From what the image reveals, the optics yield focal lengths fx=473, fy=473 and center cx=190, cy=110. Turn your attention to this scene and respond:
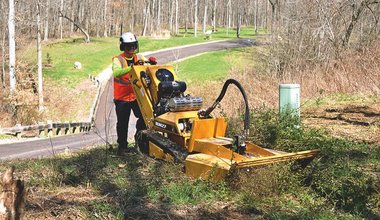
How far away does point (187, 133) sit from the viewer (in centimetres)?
691

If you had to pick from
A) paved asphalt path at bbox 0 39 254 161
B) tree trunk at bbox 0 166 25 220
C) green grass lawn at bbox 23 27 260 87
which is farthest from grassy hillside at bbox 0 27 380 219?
green grass lawn at bbox 23 27 260 87

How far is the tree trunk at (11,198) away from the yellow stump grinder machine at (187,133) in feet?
8.59

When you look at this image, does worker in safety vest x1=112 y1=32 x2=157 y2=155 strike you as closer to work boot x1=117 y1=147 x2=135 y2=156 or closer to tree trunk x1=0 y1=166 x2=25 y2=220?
work boot x1=117 y1=147 x2=135 y2=156

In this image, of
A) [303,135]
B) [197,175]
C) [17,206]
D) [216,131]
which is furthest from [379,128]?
[17,206]

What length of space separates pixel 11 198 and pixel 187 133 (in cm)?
391

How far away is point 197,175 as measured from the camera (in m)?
5.94

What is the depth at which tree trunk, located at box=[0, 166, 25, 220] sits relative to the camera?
124 inches

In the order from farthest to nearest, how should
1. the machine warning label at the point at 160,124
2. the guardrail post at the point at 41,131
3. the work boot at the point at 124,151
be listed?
the guardrail post at the point at 41,131
the work boot at the point at 124,151
the machine warning label at the point at 160,124

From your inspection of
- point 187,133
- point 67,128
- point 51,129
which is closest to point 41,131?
point 51,129

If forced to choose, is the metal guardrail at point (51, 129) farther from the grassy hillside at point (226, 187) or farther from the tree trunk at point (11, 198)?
the tree trunk at point (11, 198)

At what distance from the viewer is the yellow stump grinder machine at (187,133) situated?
5.72m

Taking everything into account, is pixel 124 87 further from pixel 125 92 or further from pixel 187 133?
pixel 187 133

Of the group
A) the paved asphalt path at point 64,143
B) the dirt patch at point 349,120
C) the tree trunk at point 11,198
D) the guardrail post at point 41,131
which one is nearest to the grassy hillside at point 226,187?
the dirt patch at point 349,120

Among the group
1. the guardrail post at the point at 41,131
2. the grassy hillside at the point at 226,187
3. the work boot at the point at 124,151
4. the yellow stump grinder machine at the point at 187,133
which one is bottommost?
the guardrail post at the point at 41,131
